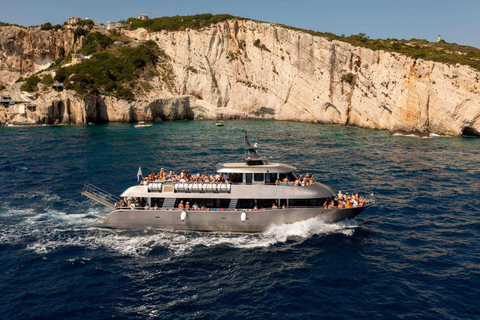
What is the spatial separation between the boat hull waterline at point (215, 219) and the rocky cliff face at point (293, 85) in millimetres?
54844

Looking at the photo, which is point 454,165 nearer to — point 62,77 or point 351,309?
point 351,309

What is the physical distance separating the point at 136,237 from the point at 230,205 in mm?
7537

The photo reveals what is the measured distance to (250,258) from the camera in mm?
23625

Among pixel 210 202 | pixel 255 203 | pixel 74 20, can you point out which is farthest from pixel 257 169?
pixel 74 20

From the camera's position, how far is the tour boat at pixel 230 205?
88.8ft

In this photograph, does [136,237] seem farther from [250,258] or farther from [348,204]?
[348,204]

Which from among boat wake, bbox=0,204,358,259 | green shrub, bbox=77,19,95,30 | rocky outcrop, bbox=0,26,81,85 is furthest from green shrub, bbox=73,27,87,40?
boat wake, bbox=0,204,358,259

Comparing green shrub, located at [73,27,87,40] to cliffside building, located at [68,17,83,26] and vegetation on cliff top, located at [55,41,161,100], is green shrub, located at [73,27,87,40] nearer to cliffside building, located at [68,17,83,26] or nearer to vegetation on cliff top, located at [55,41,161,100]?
cliffside building, located at [68,17,83,26]

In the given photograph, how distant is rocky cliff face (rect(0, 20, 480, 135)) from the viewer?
7081cm

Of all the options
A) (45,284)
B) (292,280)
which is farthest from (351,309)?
(45,284)

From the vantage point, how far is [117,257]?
23.7 m

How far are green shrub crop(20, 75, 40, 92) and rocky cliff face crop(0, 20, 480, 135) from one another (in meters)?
12.6

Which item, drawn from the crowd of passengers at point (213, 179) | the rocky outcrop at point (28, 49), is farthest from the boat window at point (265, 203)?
the rocky outcrop at point (28, 49)

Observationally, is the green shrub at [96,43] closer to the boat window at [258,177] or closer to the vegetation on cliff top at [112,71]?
the vegetation on cliff top at [112,71]
